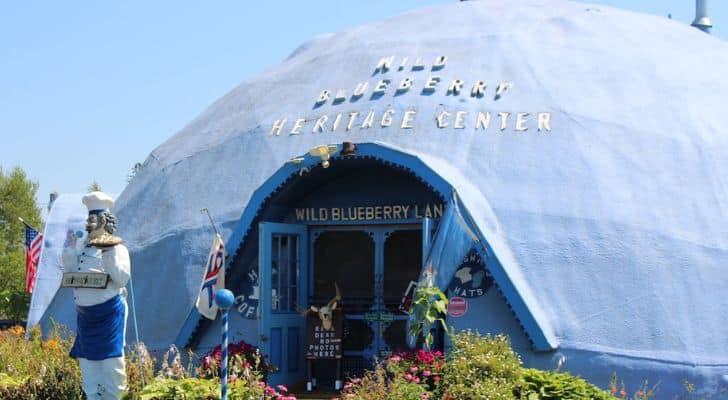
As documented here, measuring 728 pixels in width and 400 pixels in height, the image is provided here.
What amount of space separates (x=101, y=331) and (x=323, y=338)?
392 cm

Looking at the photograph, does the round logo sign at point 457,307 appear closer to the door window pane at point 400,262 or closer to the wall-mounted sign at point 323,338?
the door window pane at point 400,262

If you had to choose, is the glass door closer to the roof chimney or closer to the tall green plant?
the tall green plant

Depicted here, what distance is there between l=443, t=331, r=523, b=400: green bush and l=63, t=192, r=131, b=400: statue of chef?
122 inches

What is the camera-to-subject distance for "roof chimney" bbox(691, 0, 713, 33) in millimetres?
18672

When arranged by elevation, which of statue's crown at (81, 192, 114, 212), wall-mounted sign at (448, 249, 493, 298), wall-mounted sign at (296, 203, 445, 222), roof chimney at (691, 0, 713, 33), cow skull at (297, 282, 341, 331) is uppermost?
roof chimney at (691, 0, 713, 33)

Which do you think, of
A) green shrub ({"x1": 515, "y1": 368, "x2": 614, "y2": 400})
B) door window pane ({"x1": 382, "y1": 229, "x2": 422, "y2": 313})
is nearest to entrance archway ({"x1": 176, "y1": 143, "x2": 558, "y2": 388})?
door window pane ({"x1": 382, "y1": 229, "x2": 422, "y2": 313})

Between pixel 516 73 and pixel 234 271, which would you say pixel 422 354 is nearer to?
pixel 234 271

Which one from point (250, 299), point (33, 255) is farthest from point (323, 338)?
point (33, 255)

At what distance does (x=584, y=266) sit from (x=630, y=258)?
1.67 feet

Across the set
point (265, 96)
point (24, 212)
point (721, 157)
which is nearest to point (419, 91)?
point (265, 96)

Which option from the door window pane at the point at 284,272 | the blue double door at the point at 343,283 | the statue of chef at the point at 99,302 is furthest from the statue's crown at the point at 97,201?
the door window pane at the point at 284,272

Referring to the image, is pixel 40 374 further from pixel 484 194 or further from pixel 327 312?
pixel 484 194

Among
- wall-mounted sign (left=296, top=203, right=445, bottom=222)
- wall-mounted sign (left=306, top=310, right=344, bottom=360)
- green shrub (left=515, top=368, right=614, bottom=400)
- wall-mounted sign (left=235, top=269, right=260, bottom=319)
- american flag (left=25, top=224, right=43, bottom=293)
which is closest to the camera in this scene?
green shrub (left=515, top=368, right=614, bottom=400)

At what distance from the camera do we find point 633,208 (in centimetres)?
1273
